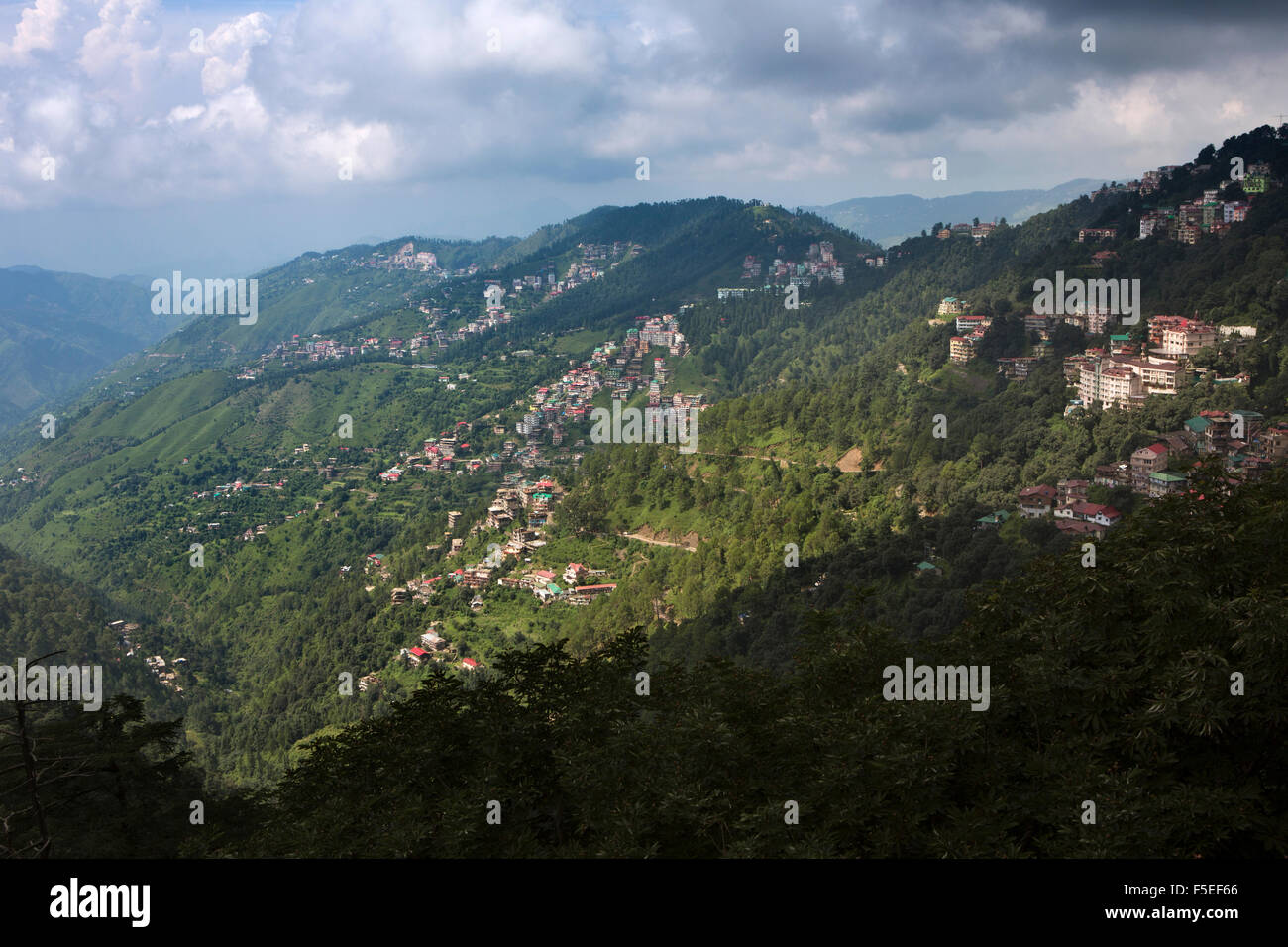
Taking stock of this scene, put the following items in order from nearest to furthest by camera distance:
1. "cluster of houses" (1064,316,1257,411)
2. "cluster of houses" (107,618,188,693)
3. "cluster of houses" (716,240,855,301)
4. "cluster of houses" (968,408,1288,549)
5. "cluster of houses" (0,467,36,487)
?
"cluster of houses" (968,408,1288,549), "cluster of houses" (1064,316,1257,411), "cluster of houses" (107,618,188,693), "cluster of houses" (0,467,36,487), "cluster of houses" (716,240,855,301)

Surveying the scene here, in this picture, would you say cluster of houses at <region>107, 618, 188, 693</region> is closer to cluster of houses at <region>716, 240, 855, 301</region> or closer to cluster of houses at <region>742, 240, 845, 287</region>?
cluster of houses at <region>716, 240, 855, 301</region>

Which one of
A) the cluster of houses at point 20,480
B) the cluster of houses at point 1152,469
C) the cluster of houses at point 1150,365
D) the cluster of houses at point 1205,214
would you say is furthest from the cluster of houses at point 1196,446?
the cluster of houses at point 20,480

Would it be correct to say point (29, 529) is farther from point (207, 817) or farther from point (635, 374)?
point (207, 817)

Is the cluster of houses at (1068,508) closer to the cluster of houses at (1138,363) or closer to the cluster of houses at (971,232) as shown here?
the cluster of houses at (1138,363)

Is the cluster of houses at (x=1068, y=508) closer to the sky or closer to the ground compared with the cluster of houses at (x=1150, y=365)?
closer to the ground

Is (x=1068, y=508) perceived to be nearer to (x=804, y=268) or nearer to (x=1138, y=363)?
(x=1138, y=363)

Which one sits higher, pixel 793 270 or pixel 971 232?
pixel 793 270

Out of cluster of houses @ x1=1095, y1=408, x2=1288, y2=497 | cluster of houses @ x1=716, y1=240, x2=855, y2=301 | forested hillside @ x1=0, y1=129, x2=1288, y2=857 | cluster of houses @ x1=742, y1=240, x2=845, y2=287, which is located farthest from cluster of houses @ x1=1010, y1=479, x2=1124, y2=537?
cluster of houses @ x1=742, y1=240, x2=845, y2=287

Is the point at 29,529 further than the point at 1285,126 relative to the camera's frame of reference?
Yes

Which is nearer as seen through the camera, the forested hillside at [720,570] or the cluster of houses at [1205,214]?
the forested hillside at [720,570]

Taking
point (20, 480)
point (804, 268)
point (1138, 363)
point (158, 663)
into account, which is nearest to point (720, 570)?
point (1138, 363)

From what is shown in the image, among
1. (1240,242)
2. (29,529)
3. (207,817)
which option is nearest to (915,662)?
(207,817)
